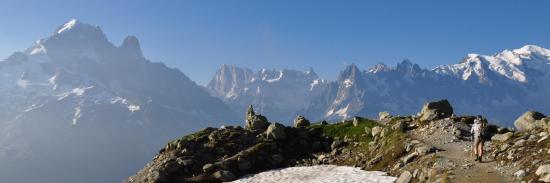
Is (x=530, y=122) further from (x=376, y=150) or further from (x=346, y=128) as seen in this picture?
(x=346, y=128)

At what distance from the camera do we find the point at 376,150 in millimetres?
50281

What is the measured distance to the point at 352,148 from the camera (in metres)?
54.6

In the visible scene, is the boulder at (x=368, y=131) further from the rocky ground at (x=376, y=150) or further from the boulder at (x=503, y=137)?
the boulder at (x=503, y=137)

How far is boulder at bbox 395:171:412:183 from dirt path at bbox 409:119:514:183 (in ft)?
6.16

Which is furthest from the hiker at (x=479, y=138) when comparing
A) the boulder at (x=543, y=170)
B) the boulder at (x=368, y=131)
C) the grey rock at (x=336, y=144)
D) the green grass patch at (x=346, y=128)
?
the green grass patch at (x=346, y=128)

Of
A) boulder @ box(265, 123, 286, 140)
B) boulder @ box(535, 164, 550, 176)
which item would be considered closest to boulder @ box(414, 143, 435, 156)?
boulder @ box(535, 164, 550, 176)

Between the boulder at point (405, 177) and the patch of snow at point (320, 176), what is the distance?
0.87 metres

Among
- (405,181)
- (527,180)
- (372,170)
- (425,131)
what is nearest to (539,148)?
(527,180)

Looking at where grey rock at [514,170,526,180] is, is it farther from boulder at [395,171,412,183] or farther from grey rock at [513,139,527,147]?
boulder at [395,171,412,183]

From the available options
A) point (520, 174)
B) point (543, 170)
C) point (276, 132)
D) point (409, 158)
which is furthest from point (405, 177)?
point (276, 132)

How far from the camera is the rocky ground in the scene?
35594 mm

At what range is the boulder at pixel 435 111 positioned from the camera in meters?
55.5

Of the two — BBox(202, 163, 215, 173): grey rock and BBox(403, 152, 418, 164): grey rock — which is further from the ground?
BBox(202, 163, 215, 173): grey rock

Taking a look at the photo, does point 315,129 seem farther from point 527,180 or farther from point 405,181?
point 527,180
